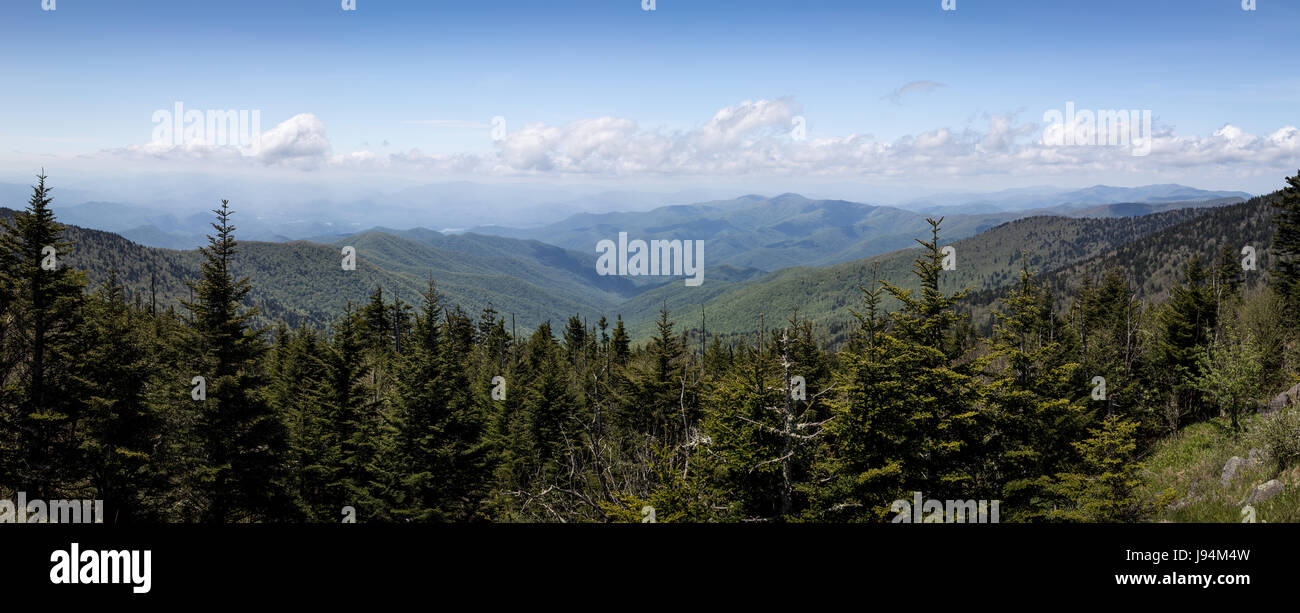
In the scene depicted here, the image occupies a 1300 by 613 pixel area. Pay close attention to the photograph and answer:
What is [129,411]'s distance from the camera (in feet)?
74.5

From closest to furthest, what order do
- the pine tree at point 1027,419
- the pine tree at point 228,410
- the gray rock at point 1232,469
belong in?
the gray rock at point 1232,469 < the pine tree at point 1027,419 < the pine tree at point 228,410

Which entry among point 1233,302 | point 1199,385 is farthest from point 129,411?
point 1233,302

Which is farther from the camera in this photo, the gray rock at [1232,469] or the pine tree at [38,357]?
the pine tree at [38,357]

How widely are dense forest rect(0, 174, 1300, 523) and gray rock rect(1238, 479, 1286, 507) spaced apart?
2.00 metres

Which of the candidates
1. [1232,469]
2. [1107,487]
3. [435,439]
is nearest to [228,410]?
[435,439]

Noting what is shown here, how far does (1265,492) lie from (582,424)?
18.5 meters

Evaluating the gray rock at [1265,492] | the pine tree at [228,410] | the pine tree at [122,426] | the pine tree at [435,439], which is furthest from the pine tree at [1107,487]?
the pine tree at [122,426]

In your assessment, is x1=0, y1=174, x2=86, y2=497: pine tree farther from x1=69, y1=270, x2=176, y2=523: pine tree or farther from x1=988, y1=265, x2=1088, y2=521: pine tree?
x1=988, y1=265, x2=1088, y2=521: pine tree

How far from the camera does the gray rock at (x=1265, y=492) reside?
12.3 m

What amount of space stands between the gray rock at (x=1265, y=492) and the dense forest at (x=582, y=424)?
2004mm

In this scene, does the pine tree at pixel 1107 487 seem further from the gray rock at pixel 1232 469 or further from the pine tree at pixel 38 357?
the pine tree at pixel 38 357

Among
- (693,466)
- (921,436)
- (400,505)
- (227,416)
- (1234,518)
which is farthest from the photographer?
(400,505)
